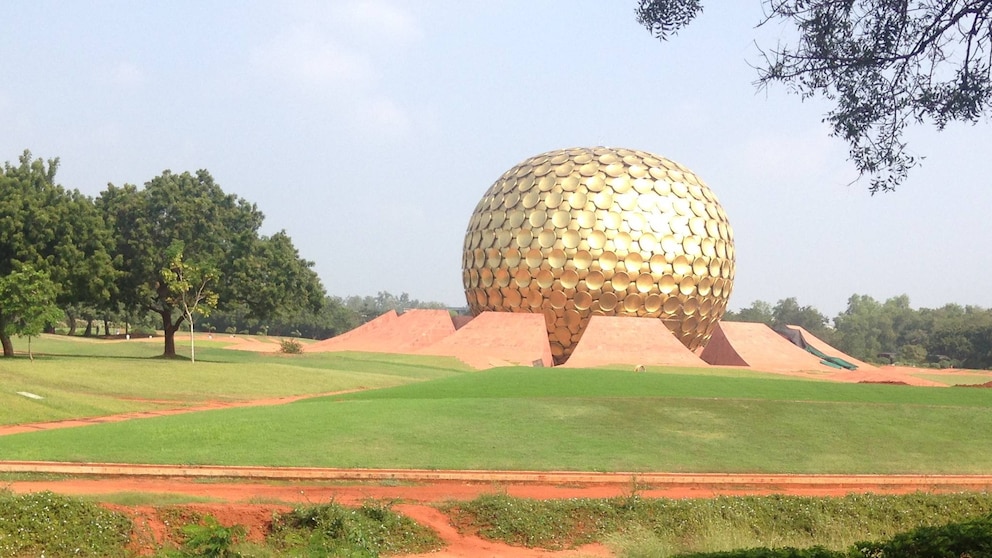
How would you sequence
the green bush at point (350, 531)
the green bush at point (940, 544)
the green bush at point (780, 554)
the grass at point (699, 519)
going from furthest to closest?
the grass at point (699, 519) < the green bush at point (350, 531) < the green bush at point (940, 544) < the green bush at point (780, 554)

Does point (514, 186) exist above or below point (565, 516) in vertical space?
above

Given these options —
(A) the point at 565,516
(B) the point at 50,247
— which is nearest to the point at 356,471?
(A) the point at 565,516

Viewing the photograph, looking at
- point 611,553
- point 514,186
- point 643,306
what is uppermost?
point 514,186

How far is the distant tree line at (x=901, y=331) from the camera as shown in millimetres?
62719

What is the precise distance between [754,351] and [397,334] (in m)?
15.8

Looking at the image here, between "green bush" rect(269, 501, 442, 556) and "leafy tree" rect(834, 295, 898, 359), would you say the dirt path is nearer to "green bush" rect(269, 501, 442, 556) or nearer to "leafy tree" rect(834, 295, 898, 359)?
"green bush" rect(269, 501, 442, 556)

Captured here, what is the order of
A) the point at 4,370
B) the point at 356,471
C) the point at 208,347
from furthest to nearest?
the point at 208,347 < the point at 4,370 < the point at 356,471

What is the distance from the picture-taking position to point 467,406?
55.8 feet

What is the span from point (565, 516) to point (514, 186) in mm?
29091

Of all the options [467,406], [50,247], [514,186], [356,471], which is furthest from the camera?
[514,186]

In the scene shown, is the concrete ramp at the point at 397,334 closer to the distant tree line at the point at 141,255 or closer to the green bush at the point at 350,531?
the distant tree line at the point at 141,255

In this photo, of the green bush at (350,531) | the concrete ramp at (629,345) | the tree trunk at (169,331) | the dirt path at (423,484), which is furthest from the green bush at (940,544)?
the tree trunk at (169,331)

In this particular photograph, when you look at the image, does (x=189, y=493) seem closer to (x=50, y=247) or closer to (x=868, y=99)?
(x=868, y=99)

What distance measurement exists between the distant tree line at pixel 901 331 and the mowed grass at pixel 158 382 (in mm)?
29933
